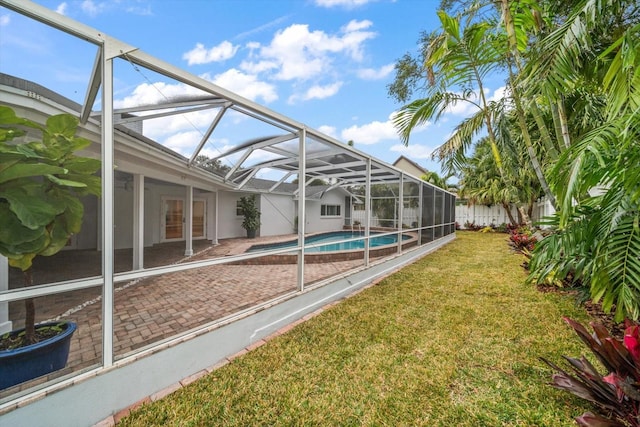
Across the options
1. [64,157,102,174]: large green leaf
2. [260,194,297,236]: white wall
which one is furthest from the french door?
[64,157,102,174]: large green leaf

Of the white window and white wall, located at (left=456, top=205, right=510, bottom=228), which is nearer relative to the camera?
the white window

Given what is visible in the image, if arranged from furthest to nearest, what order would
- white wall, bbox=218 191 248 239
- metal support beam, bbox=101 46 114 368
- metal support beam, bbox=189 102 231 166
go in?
white wall, bbox=218 191 248 239 < metal support beam, bbox=189 102 231 166 < metal support beam, bbox=101 46 114 368

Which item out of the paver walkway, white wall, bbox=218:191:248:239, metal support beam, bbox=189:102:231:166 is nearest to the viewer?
the paver walkway

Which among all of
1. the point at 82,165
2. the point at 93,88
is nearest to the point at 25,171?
the point at 82,165

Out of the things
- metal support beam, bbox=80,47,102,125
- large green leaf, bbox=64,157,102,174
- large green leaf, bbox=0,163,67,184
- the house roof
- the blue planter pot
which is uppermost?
the house roof

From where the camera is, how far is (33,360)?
2146 mm

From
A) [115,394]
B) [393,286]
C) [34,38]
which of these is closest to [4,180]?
[34,38]

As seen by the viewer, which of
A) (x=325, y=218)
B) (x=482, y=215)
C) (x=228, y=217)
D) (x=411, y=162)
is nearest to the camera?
(x=228, y=217)

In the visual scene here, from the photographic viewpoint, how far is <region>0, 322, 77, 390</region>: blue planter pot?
2033mm

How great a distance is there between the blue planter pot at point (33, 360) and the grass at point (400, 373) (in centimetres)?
79

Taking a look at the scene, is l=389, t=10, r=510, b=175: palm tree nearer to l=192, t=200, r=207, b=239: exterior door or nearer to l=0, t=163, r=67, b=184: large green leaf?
l=0, t=163, r=67, b=184: large green leaf

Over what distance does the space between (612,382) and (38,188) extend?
180 inches

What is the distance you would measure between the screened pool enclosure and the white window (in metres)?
7.77

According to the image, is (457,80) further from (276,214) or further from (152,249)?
(276,214)
